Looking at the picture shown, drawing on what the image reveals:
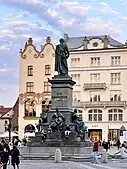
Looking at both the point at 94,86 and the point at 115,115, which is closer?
the point at 115,115

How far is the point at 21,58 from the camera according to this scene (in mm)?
85375

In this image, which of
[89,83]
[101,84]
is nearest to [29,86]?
[89,83]

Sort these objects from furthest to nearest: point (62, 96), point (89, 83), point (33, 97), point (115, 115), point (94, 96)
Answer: point (33, 97), point (89, 83), point (94, 96), point (115, 115), point (62, 96)

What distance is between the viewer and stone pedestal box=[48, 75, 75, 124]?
3544 centimetres

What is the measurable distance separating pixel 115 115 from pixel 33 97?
48.1ft

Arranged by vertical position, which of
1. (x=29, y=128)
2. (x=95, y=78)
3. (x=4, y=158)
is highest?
(x=95, y=78)

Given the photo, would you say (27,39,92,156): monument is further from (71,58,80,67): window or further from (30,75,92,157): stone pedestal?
(71,58,80,67): window

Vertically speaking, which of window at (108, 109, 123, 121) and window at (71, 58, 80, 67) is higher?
window at (71, 58, 80, 67)

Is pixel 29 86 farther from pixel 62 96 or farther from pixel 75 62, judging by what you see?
pixel 62 96

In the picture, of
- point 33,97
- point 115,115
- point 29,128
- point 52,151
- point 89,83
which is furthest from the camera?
point 33,97

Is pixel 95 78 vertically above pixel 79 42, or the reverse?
pixel 79 42

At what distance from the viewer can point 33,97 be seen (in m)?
83.2

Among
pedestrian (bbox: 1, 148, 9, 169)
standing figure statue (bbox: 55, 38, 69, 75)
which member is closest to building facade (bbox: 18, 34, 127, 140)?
standing figure statue (bbox: 55, 38, 69, 75)

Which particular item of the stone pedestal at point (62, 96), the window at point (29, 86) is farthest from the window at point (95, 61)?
the stone pedestal at point (62, 96)
